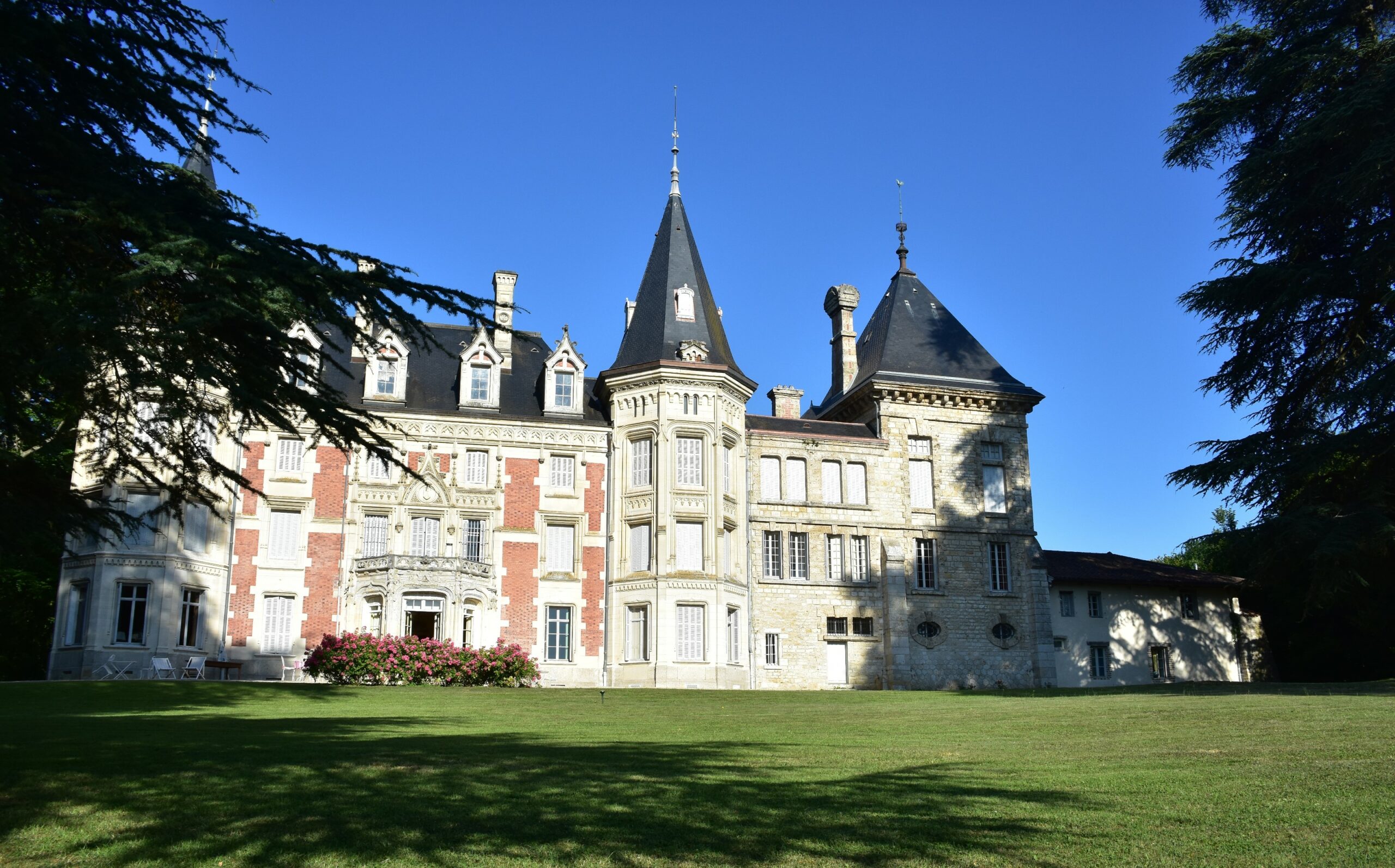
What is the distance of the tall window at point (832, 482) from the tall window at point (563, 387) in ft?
28.2

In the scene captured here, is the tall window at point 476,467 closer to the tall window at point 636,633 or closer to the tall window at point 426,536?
the tall window at point 426,536

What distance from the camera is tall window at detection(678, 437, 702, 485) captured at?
3444 centimetres

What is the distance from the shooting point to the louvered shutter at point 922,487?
38.0 meters

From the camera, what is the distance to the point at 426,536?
33.9m

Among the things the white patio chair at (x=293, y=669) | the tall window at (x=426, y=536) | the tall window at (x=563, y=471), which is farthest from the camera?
the tall window at (x=563, y=471)

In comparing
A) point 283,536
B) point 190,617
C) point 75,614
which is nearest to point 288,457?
point 283,536

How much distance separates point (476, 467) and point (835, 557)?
1183cm

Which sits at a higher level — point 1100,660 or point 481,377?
point 481,377

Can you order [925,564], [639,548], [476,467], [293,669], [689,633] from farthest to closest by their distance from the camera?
[925,564], [476,467], [639,548], [689,633], [293,669]

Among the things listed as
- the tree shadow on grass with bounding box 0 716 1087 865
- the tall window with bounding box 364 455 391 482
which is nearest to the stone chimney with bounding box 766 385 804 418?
the tall window with bounding box 364 455 391 482

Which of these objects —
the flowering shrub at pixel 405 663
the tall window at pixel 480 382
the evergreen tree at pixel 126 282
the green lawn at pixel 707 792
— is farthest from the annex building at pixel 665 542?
the evergreen tree at pixel 126 282

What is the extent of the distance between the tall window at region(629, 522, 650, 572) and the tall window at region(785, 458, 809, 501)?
529 cm

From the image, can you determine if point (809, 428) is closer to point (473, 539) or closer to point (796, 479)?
point (796, 479)

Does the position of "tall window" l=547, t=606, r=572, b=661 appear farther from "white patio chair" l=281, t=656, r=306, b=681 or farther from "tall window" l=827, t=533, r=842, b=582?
"tall window" l=827, t=533, r=842, b=582
